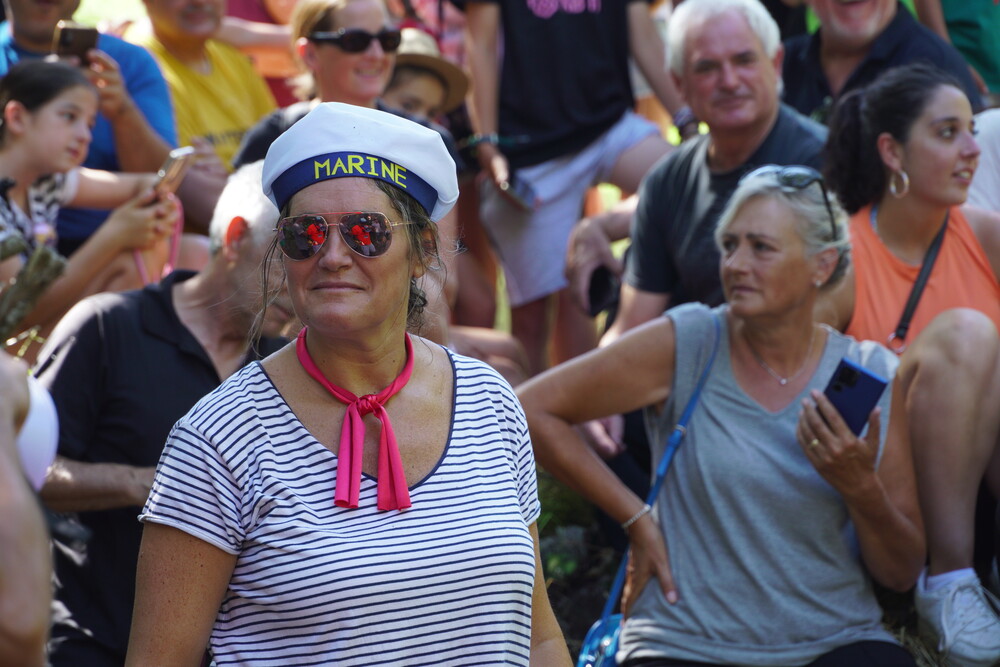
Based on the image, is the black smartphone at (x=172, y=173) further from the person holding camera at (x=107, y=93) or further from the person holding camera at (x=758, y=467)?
the person holding camera at (x=758, y=467)

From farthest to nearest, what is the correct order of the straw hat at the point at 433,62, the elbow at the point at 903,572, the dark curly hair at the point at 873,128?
the straw hat at the point at 433,62 → the dark curly hair at the point at 873,128 → the elbow at the point at 903,572

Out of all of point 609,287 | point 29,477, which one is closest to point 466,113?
point 609,287

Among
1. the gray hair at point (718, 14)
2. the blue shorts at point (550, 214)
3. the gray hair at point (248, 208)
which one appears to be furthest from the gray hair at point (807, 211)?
the blue shorts at point (550, 214)

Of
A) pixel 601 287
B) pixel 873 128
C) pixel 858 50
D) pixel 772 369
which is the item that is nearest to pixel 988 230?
pixel 873 128

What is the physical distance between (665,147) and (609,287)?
0.89 metres

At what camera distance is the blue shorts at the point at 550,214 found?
18.8ft

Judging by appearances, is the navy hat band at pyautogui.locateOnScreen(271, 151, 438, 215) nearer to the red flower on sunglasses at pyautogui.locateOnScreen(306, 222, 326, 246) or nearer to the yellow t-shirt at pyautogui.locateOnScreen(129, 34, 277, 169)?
the red flower on sunglasses at pyautogui.locateOnScreen(306, 222, 326, 246)

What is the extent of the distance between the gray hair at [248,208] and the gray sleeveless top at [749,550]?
1.29 m

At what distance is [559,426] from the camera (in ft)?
12.0

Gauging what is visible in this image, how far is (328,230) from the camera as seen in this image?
7.28 feet

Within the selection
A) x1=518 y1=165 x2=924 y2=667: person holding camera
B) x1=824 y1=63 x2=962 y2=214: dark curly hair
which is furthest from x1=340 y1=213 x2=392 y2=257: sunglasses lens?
x1=824 y1=63 x2=962 y2=214: dark curly hair

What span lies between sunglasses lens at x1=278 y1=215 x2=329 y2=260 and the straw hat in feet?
11.1

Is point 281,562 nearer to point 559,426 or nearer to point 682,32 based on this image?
point 559,426

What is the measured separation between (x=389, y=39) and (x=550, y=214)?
129cm
